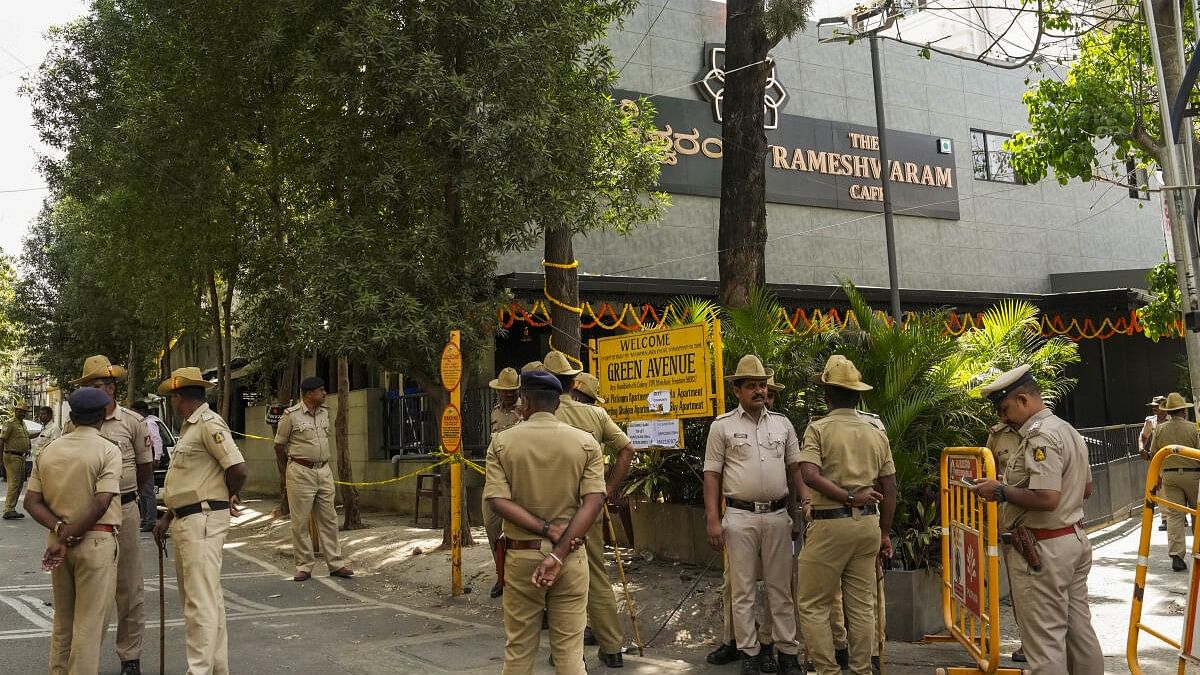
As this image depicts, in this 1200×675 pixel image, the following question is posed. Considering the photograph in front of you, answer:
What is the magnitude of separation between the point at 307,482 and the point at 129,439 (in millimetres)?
3715

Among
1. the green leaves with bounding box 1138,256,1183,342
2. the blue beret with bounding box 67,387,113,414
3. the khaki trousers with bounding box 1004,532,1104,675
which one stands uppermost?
the green leaves with bounding box 1138,256,1183,342

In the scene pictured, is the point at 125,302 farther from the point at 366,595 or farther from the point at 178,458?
the point at 178,458

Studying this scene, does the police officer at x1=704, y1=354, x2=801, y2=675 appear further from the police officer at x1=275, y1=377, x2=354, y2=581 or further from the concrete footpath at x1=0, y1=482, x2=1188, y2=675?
the police officer at x1=275, y1=377, x2=354, y2=581

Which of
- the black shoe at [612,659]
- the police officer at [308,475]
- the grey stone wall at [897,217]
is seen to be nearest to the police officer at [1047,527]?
the black shoe at [612,659]

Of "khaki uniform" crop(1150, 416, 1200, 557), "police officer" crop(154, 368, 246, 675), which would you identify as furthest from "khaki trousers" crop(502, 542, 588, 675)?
"khaki uniform" crop(1150, 416, 1200, 557)

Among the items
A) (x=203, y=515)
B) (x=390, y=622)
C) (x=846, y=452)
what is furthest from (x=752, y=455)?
(x=390, y=622)

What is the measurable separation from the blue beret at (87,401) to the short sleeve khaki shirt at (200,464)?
51 centimetres

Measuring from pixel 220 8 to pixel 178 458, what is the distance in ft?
35.2

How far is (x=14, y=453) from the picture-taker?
18.7m

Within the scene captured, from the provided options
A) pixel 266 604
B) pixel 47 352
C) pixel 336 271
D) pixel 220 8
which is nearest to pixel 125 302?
pixel 47 352

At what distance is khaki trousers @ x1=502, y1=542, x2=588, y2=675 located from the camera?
5.14 m

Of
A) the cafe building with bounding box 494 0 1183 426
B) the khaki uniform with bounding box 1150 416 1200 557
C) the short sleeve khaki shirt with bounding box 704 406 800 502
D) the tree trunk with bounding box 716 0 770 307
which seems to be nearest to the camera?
the short sleeve khaki shirt with bounding box 704 406 800 502

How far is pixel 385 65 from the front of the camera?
11.7 meters

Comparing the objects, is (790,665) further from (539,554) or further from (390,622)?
(390,622)
